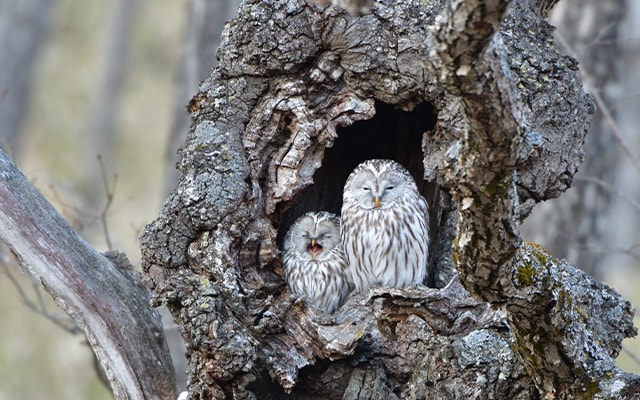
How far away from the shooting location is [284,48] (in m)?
5.22

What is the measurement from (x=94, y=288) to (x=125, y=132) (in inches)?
642

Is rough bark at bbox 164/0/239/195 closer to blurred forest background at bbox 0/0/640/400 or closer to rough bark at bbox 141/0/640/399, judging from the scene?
blurred forest background at bbox 0/0/640/400

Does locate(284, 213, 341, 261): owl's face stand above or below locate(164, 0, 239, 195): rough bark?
below

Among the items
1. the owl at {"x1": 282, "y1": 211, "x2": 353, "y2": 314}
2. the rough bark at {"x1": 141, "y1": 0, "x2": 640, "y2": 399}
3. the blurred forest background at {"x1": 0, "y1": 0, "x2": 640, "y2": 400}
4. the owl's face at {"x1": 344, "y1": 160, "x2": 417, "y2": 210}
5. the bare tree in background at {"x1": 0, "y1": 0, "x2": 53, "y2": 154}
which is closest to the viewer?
the rough bark at {"x1": 141, "y1": 0, "x2": 640, "y2": 399}

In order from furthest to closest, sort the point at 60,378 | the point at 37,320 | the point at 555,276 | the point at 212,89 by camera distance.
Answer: the point at 37,320, the point at 60,378, the point at 212,89, the point at 555,276

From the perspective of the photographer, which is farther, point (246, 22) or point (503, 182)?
point (246, 22)

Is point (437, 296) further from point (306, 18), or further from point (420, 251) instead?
point (306, 18)

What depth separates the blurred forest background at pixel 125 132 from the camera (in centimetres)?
832

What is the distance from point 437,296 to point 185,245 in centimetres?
136

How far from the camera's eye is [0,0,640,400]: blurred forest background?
832 centimetres

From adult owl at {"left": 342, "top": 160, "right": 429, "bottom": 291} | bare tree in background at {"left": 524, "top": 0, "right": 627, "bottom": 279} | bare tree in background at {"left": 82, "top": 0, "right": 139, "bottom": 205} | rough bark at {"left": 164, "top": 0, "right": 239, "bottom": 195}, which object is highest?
bare tree in background at {"left": 82, "top": 0, "right": 139, "bottom": 205}

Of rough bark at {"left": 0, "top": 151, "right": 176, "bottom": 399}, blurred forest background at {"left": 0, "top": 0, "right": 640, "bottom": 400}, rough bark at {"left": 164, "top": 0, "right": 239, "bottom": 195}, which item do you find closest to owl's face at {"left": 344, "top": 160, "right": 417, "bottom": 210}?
blurred forest background at {"left": 0, "top": 0, "right": 640, "bottom": 400}

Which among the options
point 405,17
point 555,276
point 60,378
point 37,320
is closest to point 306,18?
point 405,17

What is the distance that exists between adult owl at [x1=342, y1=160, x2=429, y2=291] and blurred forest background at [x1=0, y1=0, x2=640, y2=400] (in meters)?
1.32
